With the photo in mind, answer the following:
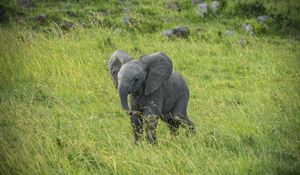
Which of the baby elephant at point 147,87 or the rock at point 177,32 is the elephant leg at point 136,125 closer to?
the baby elephant at point 147,87

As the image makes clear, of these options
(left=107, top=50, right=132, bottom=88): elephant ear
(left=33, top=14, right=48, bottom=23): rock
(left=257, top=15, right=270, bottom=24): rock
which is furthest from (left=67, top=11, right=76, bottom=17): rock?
(left=107, top=50, right=132, bottom=88): elephant ear

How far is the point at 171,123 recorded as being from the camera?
7.77m

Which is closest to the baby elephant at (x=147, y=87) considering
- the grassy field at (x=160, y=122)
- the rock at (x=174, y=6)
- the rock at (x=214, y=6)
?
the grassy field at (x=160, y=122)

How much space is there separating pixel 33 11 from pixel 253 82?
9271 millimetres

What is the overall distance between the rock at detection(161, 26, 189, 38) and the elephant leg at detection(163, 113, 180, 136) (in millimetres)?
8426

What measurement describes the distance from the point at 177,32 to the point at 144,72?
9226 mm

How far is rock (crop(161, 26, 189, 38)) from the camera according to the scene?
16.0m

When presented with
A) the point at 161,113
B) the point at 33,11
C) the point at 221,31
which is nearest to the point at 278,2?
the point at 221,31

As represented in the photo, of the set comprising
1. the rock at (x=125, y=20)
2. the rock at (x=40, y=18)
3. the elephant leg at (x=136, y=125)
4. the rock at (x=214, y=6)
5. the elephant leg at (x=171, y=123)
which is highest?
the elephant leg at (x=136, y=125)

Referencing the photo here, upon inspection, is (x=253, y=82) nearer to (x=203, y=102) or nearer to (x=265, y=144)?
(x=203, y=102)

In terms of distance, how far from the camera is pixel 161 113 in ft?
24.4

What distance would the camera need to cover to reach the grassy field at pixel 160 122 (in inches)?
239

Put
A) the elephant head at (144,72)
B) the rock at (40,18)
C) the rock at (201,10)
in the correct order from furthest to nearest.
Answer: the rock at (201,10), the rock at (40,18), the elephant head at (144,72)

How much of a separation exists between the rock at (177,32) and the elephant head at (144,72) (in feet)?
29.1
